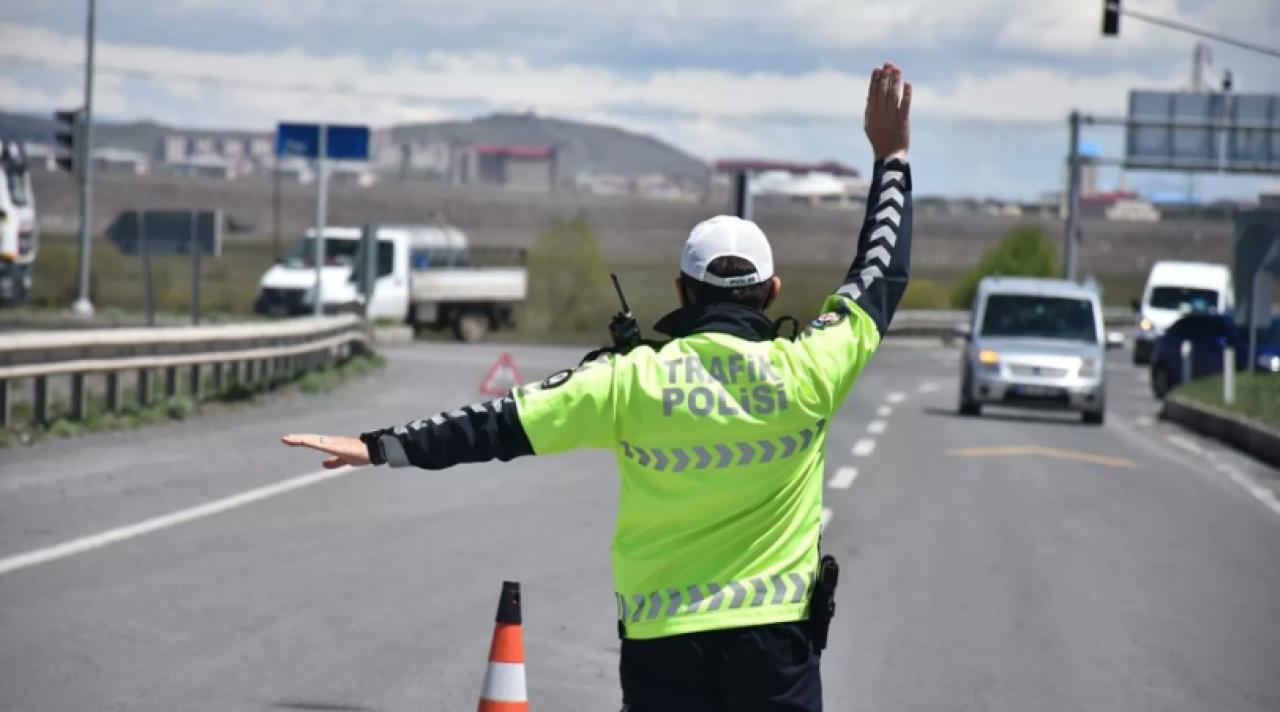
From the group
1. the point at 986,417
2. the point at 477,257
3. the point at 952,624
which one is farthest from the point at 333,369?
the point at 477,257

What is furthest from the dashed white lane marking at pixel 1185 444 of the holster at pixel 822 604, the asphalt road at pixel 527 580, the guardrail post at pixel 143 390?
the holster at pixel 822 604

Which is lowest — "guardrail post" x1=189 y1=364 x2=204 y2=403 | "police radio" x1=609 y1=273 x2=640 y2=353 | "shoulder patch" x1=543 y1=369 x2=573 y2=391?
"guardrail post" x1=189 y1=364 x2=204 y2=403

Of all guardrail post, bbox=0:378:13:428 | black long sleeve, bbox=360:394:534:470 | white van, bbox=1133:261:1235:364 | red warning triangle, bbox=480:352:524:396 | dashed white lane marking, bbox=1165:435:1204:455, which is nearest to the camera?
black long sleeve, bbox=360:394:534:470

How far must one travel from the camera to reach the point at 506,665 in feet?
13.6

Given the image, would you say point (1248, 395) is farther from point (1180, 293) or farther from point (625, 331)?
point (625, 331)

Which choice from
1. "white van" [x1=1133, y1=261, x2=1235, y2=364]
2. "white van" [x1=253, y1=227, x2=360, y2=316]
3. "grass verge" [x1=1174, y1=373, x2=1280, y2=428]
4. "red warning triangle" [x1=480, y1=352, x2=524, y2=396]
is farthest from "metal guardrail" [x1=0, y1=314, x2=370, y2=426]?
"white van" [x1=1133, y1=261, x2=1235, y2=364]

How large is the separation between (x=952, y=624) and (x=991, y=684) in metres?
1.38

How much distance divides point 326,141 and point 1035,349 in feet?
32.3

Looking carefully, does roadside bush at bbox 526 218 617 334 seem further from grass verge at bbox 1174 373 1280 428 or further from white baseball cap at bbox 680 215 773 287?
white baseball cap at bbox 680 215 773 287

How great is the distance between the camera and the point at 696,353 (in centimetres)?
397

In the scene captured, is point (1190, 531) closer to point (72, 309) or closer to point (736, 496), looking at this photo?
point (736, 496)

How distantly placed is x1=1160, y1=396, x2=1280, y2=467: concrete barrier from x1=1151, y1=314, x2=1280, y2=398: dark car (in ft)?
14.6

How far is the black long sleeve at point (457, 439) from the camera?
3.85m

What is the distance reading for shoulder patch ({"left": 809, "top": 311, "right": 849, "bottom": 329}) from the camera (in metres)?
4.11
